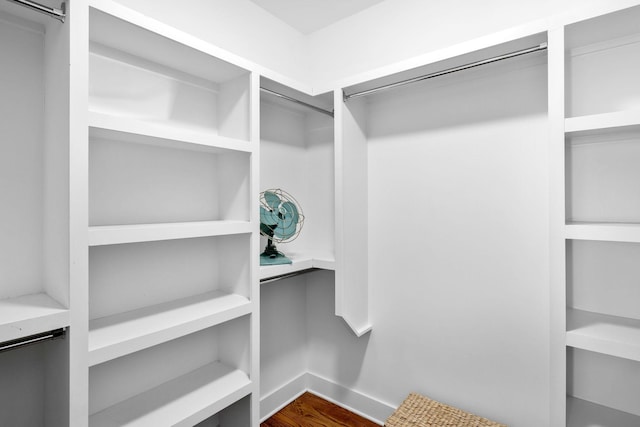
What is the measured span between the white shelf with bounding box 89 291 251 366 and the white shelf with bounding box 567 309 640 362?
55.9 inches

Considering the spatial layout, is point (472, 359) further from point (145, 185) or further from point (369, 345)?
point (145, 185)

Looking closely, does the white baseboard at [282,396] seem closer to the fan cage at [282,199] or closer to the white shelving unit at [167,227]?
the white shelving unit at [167,227]

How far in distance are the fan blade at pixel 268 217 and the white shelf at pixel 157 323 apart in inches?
17.5

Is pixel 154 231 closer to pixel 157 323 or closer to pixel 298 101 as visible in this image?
pixel 157 323

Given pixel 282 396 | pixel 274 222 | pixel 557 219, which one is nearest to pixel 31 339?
pixel 274 222

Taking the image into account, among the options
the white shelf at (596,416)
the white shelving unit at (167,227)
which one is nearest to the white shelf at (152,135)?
the white shelving unit at (167,227)

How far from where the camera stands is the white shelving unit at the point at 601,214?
4.45 feet

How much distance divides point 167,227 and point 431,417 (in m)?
1.61

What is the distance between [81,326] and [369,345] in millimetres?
1641

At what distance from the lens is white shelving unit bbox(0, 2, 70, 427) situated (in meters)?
1.12

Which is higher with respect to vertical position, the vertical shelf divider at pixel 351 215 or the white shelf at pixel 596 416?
the vertical shelf divider at pixel 351 215

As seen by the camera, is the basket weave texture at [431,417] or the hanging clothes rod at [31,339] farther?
the basket weave texture at [431,417]

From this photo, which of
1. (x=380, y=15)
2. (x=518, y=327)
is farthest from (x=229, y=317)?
(x=380, y=15)

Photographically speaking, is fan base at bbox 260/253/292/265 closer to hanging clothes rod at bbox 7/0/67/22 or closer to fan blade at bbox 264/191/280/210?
fan blade at bbox 264/191/280/210
